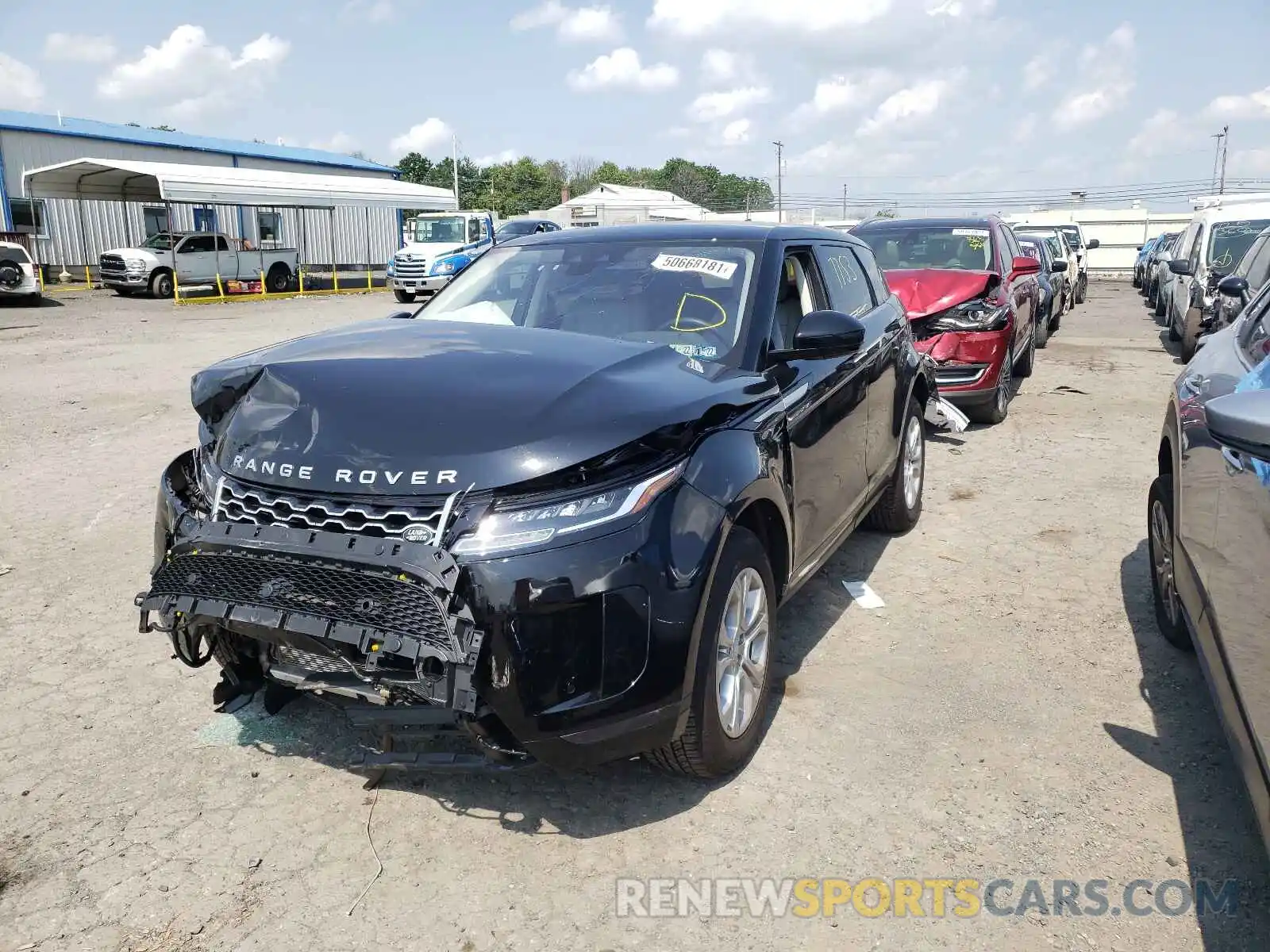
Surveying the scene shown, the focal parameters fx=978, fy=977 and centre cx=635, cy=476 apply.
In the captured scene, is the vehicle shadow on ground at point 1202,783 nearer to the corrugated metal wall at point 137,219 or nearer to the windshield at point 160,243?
the windshield at point 160,243

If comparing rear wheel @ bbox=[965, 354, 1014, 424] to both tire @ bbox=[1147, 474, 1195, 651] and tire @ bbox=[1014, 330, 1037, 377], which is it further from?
tire @ bbox=[1147, 474, 1195, 651]

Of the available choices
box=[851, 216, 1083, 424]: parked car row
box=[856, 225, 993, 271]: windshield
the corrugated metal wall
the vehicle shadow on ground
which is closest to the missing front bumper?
the vehicle shadow on ground

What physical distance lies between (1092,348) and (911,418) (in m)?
11.3

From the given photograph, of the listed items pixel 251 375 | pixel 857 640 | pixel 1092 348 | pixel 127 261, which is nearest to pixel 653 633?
pixel 251 375

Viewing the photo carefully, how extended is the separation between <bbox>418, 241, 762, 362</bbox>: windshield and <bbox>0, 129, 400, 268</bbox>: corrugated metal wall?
3078cm

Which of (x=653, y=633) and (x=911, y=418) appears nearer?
(x=653, y=633)

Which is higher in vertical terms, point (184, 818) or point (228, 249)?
point (228, 249)

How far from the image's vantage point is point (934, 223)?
998cm

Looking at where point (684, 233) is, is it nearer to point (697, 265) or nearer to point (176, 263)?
point (697, 265)

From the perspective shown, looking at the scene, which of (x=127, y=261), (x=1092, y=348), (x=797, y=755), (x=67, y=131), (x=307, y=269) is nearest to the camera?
(x=797, y=755)

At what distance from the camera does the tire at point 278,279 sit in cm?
2858

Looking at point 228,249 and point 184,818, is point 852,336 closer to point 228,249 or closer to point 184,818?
point 184,818

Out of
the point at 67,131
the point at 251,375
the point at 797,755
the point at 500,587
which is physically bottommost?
the point at 797,755

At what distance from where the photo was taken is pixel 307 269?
37.8m
